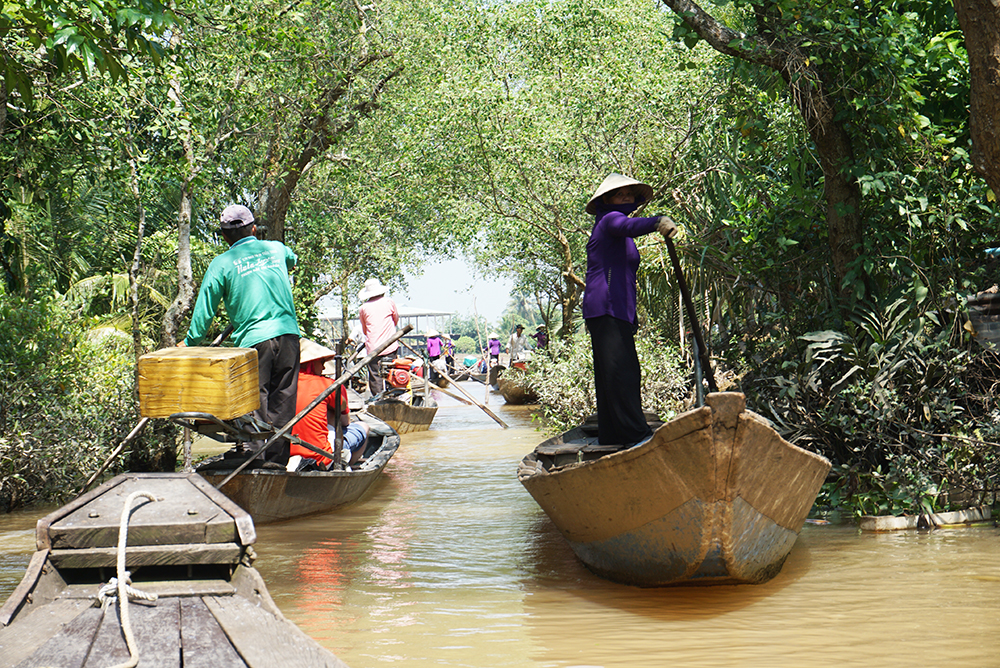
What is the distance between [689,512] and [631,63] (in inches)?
471

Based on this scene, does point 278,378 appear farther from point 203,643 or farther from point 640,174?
point 640,174

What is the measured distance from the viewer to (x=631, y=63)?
49.3 feet

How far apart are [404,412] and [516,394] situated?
7183 mm

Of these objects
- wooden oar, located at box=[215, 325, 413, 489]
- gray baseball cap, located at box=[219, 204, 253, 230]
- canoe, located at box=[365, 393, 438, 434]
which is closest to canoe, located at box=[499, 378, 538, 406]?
canoe, located at box=[365, 393, 438, 434]

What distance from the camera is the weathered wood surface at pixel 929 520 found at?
6336mm

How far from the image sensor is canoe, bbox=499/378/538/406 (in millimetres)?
21816

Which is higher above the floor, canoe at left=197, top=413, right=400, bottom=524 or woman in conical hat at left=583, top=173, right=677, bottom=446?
woman in conical hat at left=583, top=173, right=677, bottom=446

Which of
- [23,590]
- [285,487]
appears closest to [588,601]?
[23,590]

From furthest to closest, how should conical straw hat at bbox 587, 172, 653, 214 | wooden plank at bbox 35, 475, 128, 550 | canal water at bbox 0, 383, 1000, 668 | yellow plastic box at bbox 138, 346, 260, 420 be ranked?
conical straw hat at bbox 587, 172, 653, 214
yellow plastic box at bbox 138, 346, 260, 420
canal water at bbox 0, 383, 1000, 668
wooden plank at bbox 35, 475, 128, 550

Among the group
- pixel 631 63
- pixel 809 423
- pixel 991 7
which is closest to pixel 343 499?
pixel 809 423

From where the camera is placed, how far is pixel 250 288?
6680 mm

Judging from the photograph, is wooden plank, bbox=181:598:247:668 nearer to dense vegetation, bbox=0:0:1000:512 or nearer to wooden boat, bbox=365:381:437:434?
dense vegetation, bbox=0:0:1000:512

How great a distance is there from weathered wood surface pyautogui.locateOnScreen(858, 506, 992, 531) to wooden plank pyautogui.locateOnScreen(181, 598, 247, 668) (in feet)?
16.5

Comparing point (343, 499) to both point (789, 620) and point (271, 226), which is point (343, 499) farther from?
point (271, 226)
